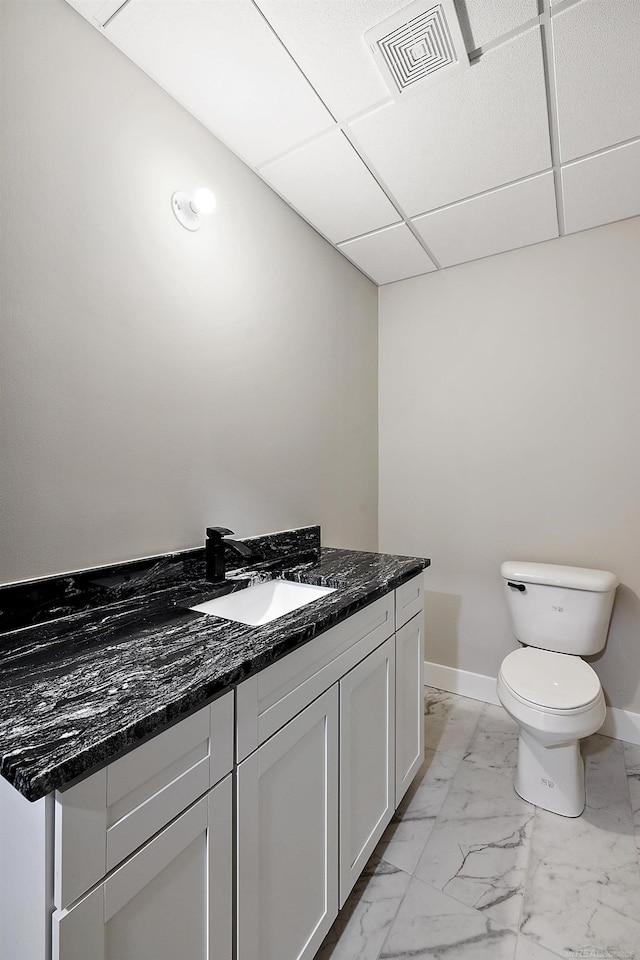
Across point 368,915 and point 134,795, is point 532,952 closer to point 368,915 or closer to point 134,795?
point 368,915

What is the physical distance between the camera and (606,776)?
6.27 ft

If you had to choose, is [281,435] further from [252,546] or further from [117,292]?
[117,292]

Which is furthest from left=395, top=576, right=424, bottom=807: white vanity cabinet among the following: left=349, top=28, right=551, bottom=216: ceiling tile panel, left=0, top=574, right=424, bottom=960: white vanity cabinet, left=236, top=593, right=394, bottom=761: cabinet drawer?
left=349, top=28, right=551, bottom=216: ceiling tile panel

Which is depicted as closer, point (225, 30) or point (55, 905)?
point (55, 905)

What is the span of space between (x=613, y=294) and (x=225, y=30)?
190cm

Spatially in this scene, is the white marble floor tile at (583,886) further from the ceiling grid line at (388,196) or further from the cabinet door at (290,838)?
the ceiling grid line at (388,196)

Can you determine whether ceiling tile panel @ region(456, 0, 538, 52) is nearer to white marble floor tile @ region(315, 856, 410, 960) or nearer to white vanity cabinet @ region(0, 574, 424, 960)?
white vanity cabinet @ region(0, 574, 424, 960)

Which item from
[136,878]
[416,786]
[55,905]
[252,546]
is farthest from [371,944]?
[252,546]

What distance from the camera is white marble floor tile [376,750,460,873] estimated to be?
5.02ft

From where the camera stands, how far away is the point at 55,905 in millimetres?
588

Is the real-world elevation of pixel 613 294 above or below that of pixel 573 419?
above

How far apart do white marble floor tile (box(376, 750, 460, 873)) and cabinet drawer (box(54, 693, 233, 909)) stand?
1.07 meters

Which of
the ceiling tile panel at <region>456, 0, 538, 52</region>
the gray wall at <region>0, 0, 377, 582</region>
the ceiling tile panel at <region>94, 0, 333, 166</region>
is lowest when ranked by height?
the gray wall at <region>0, 0, 377, 582</region>

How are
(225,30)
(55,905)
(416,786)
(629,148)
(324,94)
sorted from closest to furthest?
1. (55,905)
2. (225,30)
3. (324,94)
4. (629,148)
5. (416,786)
